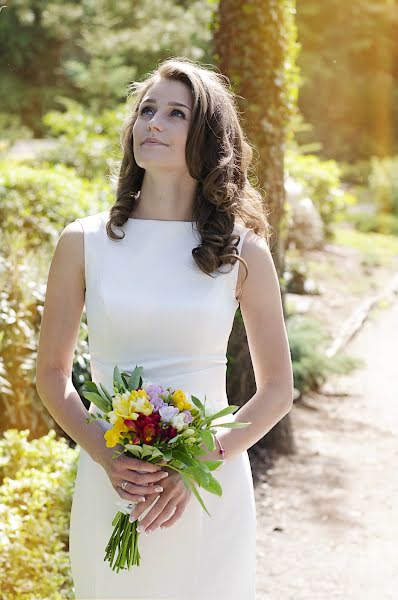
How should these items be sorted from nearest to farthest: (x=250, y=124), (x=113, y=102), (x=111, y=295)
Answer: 1. (x=111, y=295)
2. (x=250, y=124)
3. (x=113, y=102)

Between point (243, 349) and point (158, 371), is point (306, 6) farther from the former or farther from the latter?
point (158, 371)

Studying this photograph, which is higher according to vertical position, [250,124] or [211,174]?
[211,174]

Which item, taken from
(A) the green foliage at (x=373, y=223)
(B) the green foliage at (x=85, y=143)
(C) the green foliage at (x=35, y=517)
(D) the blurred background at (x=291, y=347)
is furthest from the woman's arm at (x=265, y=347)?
(A) the green foliage at (x=373, y=223)

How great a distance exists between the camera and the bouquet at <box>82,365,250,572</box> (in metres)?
2.10

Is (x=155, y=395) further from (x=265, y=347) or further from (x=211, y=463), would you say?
(x=265, y=347)

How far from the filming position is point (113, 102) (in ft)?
70.8

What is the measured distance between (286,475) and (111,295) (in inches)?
147

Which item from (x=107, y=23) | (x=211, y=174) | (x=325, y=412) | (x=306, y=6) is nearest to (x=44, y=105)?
(x=107, y=23)

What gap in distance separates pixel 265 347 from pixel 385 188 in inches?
700

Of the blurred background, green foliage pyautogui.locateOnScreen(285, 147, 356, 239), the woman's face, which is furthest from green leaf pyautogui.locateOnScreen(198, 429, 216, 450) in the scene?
green foliage pyautogui.locateOnScreen(285, 147, 356, 239)

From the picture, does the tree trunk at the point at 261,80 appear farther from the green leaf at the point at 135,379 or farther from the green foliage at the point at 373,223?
the green foliage at the point at 373,223

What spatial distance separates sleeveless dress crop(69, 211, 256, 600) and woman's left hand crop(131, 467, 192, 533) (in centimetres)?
18

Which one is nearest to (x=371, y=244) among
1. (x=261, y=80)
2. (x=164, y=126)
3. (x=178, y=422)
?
(x=261, y=80)

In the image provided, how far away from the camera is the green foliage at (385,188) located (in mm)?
18891
